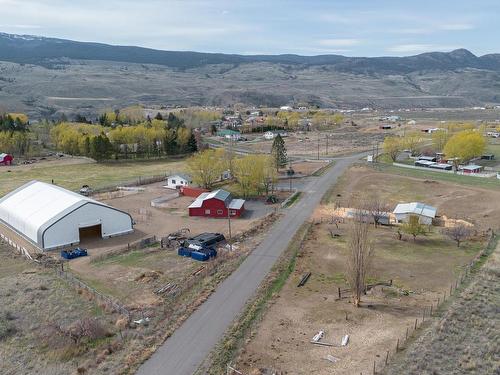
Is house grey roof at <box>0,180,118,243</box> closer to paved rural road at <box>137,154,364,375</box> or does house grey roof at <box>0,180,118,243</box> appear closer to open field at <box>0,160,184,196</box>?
open field at <box>0,160,184,196</box>

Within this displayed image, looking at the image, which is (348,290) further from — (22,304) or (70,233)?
(70,233)

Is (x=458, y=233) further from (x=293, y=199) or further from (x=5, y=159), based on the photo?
(x=5, y=159)

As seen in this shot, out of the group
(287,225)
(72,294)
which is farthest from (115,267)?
(287,225)

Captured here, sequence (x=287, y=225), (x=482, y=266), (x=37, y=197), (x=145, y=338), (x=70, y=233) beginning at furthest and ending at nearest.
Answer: (x=37, y=197)
(x=287, y=225)
(x=70, y=233)
(x=482, y=266)
(x=145, y=338)

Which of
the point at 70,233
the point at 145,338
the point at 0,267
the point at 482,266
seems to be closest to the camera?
the point at 145,338

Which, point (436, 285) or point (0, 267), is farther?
point (0, 267)

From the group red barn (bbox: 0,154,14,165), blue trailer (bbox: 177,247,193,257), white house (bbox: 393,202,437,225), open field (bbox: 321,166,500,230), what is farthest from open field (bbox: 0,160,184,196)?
white house (bbox: 393,202,437,225)
